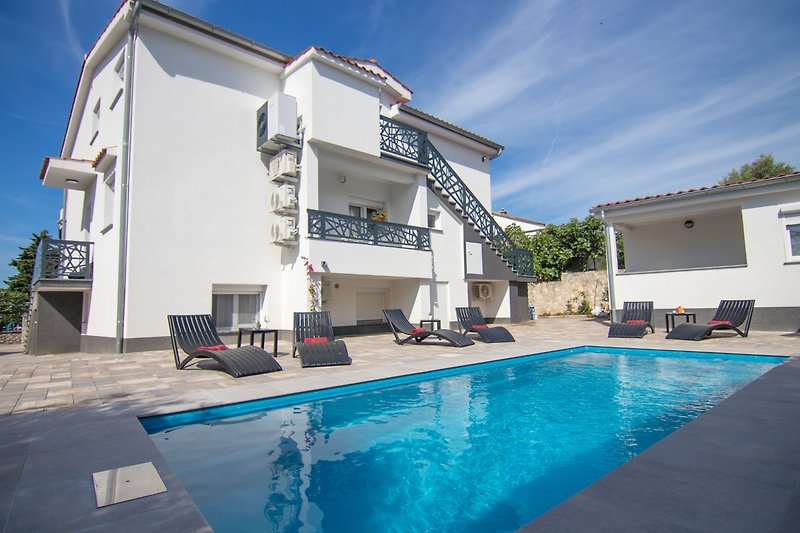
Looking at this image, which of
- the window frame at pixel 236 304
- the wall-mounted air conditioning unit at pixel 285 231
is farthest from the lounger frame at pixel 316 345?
the window frame at pixel 236 304

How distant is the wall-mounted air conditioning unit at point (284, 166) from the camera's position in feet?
38.9

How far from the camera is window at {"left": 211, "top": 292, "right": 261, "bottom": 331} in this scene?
466 inches

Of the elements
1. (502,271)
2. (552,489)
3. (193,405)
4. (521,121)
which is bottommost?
(552,489)

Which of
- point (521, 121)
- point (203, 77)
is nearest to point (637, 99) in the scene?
point (521, 121)

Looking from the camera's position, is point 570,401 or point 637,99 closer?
point 570,401

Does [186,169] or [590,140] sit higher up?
[590,140]

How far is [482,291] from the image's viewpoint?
18328 mm

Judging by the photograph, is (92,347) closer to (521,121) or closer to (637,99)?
(521,121)

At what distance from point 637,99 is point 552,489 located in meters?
15.3

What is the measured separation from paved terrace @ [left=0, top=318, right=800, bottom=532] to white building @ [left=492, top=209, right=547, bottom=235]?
26.3 meters

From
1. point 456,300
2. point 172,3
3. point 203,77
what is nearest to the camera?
point 172,3

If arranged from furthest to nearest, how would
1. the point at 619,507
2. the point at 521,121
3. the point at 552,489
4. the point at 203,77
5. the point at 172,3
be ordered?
1. the point at 521,121
2. the point at 203,77
3. the point at 172,3
4. the point at 552,489
5. the point at 619,507

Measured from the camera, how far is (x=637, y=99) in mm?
14617

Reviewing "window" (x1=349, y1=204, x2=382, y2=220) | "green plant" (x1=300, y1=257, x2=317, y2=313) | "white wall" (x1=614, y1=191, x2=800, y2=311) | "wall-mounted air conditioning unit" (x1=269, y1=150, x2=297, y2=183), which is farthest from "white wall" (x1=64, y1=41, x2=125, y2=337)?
"white wall" (x1=614, y1=191, x2=800, y2=311)
